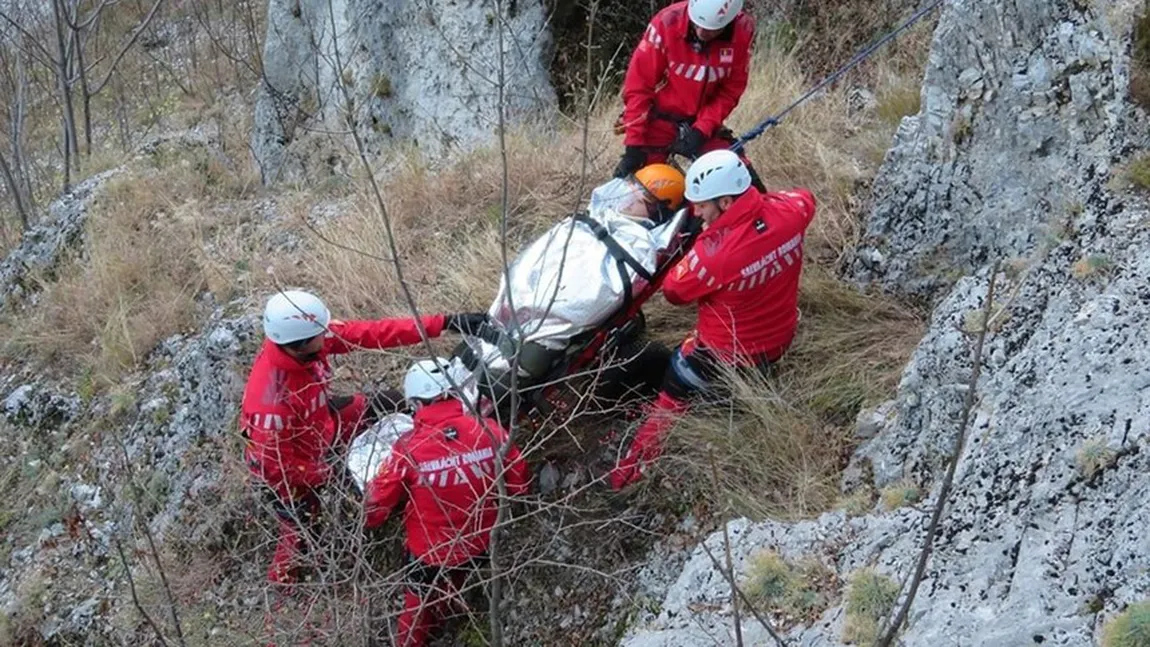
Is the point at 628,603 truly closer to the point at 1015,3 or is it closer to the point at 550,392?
the point at 550,392

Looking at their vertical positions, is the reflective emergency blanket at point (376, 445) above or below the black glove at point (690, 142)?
below

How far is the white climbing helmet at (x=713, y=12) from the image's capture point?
485cm

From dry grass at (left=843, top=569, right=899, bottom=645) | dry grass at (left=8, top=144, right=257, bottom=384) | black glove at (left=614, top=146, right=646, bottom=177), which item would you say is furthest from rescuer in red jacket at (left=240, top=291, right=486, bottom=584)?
dry grass at (left=8, top=144, right=257, bottom=384)

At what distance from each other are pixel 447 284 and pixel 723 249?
7.20 feet

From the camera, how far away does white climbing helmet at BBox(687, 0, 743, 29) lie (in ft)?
15.9

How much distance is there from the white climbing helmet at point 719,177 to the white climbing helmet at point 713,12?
3.51ft

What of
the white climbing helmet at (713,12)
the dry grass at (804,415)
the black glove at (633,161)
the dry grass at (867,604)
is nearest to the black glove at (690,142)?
the black glove at (633,161)

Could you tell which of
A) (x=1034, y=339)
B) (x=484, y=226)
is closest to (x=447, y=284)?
(x=484, y=226)

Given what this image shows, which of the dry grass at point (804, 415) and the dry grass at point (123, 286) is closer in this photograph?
the dry grass at point (804, 415)

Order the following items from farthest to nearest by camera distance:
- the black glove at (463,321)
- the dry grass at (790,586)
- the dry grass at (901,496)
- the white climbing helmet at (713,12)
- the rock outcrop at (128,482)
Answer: the rock outcrop at (128,482)
the white climbing helmet at (713,12)
the black glove at (463,321)
the dry grass at (901,496)
the dry grass at (790,586)

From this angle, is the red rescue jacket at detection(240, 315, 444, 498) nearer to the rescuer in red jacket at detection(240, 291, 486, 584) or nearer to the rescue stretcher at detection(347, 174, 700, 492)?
the rescuer in red jacket at detection(240, 291, 486, 584)

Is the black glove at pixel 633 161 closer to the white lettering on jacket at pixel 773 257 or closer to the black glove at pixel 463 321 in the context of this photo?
the black glove at pixel 463 321

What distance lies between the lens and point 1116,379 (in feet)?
8.80

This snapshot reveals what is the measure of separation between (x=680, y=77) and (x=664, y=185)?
86 centimetres
